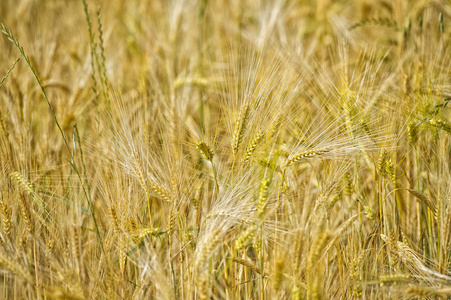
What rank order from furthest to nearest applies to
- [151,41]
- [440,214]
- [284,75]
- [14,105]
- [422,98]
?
[151,41], [14,105], [422,98], [284,75], [440,214]

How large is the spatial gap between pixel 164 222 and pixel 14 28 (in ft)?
6.66

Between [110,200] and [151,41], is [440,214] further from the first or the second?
[151,41]

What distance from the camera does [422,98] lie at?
145 cm

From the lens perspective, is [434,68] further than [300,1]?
No

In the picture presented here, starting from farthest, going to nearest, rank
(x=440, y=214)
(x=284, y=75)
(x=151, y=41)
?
(x=151, y=41) → (x=284, y=75) → (x=440, y=214)

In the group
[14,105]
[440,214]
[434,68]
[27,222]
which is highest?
[434,68]

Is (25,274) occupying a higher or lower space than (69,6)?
lower

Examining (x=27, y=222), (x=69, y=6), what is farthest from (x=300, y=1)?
(x=27, y=222)

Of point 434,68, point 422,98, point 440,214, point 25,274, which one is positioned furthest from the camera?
point 434,68

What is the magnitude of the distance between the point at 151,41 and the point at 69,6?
1.54m

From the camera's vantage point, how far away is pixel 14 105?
1781 millimetres

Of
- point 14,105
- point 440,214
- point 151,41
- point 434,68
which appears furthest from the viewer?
point 151,41

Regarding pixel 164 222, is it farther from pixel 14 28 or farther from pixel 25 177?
pixel 14 28

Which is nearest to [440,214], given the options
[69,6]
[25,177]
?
[25,177]
